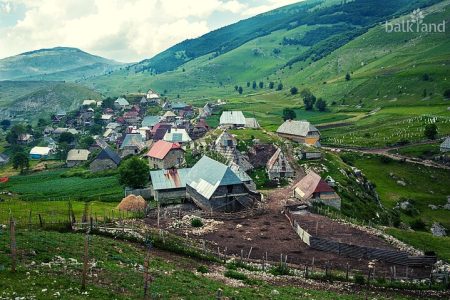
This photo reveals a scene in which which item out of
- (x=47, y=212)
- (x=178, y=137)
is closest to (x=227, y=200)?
(x=47, y=212)

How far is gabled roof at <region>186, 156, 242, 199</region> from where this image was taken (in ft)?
223

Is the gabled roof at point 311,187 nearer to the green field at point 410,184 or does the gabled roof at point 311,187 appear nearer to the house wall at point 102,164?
the green field at point 410,184

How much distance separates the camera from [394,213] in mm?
86812

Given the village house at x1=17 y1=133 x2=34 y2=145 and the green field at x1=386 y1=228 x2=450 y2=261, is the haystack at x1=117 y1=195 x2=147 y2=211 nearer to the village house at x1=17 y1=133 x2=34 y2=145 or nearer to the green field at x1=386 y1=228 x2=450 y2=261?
the green field at x1=386 y1=228 x2=450 y2=261

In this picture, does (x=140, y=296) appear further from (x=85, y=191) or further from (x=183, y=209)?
(x=85, y=191)

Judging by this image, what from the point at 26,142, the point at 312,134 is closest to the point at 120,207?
the point at 312,134

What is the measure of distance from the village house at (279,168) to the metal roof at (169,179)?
18.0 m

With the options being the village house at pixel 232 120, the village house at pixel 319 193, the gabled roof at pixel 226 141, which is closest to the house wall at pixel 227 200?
the village house at pixel 319 193

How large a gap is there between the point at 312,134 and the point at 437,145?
36597 millimetres

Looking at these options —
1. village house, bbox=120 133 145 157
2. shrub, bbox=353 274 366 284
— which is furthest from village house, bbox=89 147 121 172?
shrub, bbox=353 274 366 284

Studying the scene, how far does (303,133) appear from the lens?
125000mm

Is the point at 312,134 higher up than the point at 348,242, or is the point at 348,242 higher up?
the point at 312,134

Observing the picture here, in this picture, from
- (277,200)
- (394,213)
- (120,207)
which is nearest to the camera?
(120,207)

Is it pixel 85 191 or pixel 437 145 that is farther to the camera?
pixel 437 145
